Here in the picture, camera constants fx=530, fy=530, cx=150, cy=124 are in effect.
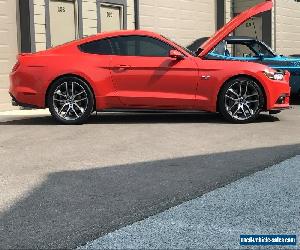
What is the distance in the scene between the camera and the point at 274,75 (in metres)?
8.48

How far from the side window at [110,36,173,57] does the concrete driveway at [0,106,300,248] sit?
3.74 ft

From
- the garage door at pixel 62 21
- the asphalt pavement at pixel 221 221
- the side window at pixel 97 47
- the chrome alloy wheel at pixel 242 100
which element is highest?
the garage door at pixel 62 21

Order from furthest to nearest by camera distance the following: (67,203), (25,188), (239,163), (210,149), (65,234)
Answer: (210,149) < (239,163) < (25,188) < (67,203) < (65,234)

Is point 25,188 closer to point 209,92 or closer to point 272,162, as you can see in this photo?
point 272,162

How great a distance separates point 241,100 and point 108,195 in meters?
4.68

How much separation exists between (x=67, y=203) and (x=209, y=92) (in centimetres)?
483

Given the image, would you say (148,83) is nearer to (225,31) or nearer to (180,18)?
(225,31)

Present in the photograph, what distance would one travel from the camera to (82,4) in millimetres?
12875

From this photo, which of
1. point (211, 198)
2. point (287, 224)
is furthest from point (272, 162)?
point (287, 224)

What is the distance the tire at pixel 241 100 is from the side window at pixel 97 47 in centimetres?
198

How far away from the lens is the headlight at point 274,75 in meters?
8.43

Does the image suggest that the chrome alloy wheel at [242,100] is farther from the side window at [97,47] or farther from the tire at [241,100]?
the side window at [97,47]

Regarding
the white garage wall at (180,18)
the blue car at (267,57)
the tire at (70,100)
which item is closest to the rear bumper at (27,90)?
the tire at (70,100)

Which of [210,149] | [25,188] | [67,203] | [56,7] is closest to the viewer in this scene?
[67,203]
